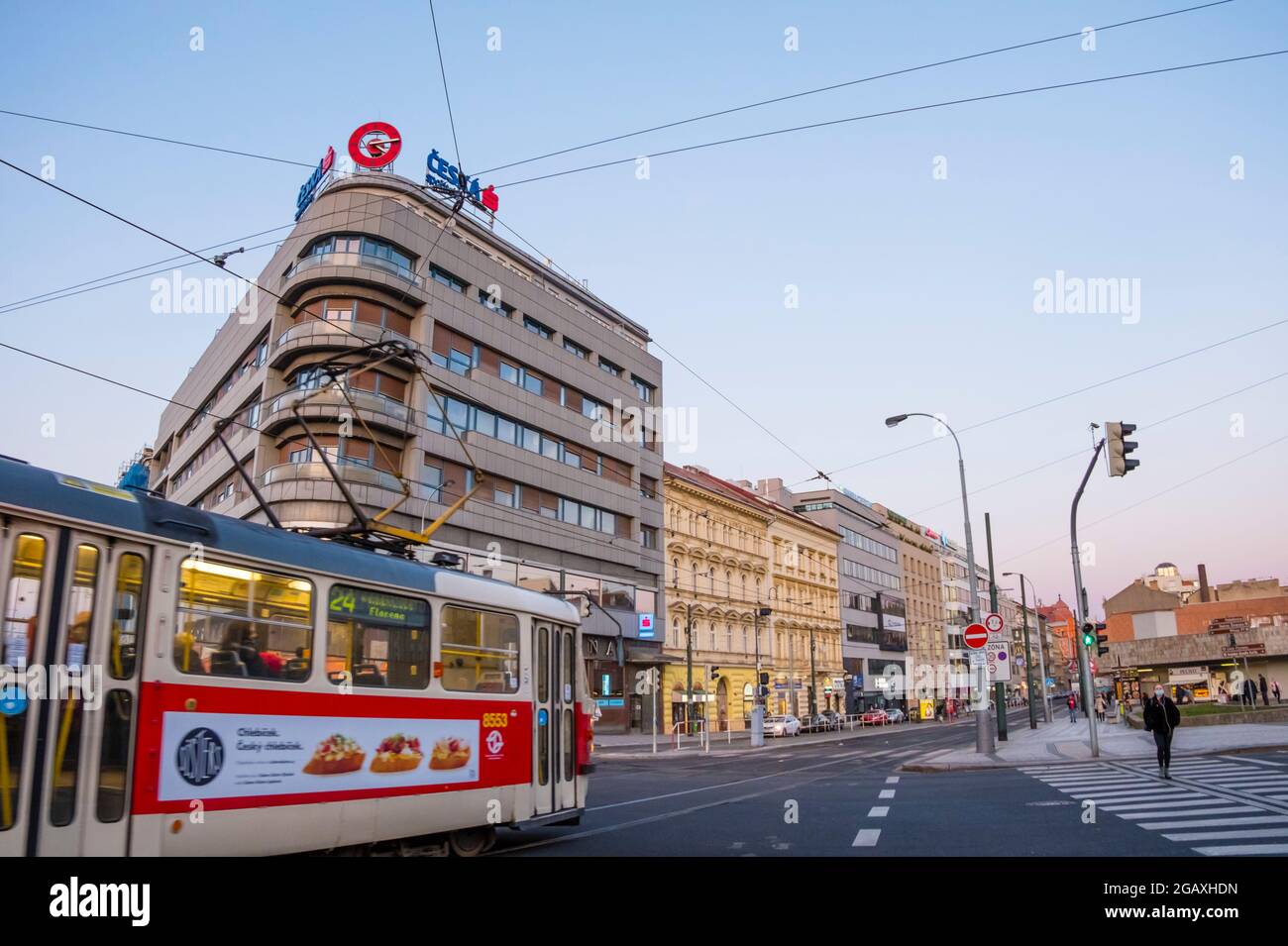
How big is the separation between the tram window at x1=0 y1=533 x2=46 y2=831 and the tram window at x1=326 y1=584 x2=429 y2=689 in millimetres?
2388

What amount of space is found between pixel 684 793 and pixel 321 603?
37.1 feet

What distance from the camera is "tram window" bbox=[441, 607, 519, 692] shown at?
9.36m

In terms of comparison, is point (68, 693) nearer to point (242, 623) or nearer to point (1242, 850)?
point (242, 623)

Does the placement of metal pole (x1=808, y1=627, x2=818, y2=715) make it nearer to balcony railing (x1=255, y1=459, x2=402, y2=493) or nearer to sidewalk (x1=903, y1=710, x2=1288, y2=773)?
sidewalk (x1=903, y1=710, x2=1288, y2=773)

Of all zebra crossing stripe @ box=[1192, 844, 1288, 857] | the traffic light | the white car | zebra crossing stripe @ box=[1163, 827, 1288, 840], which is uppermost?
Result: the traffic light

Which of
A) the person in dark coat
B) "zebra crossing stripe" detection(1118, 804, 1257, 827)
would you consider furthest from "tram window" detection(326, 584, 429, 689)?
the person in dark coat

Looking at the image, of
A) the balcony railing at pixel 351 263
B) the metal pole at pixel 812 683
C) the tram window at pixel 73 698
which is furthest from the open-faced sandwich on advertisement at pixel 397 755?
the metal pole at pixel 812 683

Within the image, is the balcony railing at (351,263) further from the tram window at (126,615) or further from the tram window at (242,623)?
the tram window at (126,615)

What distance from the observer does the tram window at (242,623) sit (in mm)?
6918

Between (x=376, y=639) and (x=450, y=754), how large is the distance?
1.54m

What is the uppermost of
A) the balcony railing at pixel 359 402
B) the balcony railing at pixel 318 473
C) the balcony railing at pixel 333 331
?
the balcony railing at pixel 333 331

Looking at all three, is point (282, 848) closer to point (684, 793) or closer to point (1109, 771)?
point (684, 793)

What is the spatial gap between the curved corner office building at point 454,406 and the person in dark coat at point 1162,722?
15.1 m

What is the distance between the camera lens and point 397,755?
8.54 metres
